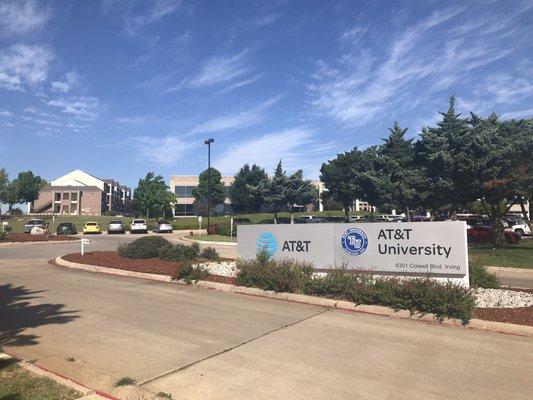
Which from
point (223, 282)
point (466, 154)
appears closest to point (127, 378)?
point (223, 282)

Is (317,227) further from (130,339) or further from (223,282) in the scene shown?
(130,339)

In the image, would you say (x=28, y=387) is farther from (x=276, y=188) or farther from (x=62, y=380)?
(x=276, y=188)

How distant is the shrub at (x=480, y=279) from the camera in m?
11.0

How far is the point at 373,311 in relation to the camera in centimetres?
868

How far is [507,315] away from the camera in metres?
7.92

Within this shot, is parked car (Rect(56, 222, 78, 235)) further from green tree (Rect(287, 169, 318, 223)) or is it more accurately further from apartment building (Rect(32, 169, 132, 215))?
apartment building (Rect(32, 169, 132, 215))

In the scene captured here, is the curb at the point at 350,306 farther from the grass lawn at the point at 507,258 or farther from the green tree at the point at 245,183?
the green tree at the point at 245,183

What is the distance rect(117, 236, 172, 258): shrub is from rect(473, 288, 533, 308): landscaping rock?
10146mm

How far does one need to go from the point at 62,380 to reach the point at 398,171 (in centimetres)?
3671

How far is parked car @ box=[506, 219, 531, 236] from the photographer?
3769 centimetres

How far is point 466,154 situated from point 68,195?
111m

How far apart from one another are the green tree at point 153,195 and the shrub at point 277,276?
6165 centimetres

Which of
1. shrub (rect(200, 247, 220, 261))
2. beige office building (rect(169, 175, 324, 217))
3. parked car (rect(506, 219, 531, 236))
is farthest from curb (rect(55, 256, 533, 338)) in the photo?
beige office building (rect(169, 175, 324, 217))

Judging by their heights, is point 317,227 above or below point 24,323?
above
